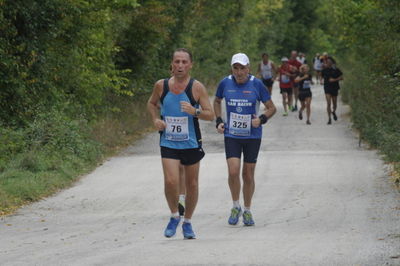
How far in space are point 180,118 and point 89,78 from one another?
466 inches

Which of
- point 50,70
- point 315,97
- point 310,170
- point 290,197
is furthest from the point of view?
point 315,97

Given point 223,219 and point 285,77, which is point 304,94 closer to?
point 285,77

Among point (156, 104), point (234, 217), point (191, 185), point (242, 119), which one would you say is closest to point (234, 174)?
point (234, 217)


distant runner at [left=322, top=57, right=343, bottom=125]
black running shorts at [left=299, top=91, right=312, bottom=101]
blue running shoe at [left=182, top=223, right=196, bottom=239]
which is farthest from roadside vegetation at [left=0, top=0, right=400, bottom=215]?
blue running shoe at [left=182, top=223, right=196, bottom=239]

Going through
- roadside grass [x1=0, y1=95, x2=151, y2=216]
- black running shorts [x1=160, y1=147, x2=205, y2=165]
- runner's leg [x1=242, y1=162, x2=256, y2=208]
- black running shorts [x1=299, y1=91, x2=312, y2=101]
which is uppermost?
black running shorts [x1=160, y1=147, x2=205, y2=165]

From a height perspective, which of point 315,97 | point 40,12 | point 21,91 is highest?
point 40,12

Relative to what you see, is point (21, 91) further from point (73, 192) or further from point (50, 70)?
point (73, 192)

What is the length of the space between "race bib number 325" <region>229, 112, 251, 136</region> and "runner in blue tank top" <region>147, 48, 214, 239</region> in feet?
4.14

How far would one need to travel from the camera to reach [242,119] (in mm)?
11047

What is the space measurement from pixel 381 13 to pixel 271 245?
16.4 metres

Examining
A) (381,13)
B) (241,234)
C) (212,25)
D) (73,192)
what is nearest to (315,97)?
(212,25)

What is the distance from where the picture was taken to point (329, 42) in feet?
248

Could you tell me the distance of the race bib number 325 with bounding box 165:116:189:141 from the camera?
966 cm

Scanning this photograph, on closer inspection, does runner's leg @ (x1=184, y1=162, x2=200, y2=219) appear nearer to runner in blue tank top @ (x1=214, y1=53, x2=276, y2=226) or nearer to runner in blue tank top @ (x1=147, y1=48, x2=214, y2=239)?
runner in blue tank top @ (x1=147, y1=48, x2=214, y2=239)
